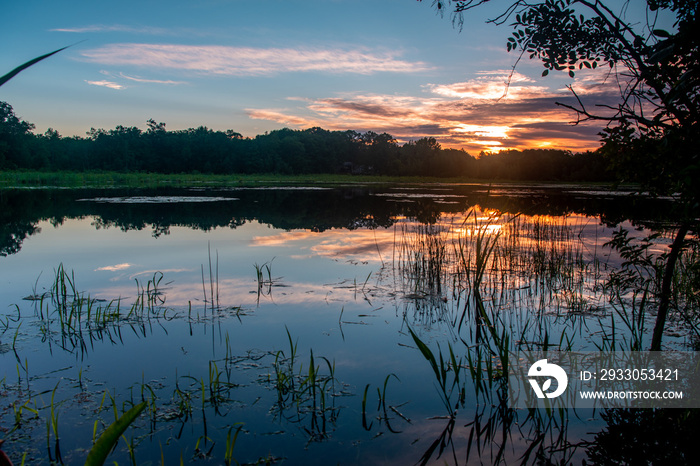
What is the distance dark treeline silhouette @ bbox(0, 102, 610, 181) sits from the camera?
75300 mm

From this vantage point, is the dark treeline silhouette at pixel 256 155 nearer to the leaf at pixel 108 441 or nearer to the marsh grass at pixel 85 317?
the marsh grass at pixel 85 317

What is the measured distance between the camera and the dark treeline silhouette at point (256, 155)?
2965 inches

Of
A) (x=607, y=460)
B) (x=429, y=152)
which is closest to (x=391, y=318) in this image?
(x=607, y=460)

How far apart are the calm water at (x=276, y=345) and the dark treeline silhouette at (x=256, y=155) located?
70300 millimetres

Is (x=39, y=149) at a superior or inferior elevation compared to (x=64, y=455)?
superior

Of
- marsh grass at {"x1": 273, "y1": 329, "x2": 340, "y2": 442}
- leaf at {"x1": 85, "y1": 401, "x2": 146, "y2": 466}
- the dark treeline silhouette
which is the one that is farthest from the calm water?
the dark treeline silhouette

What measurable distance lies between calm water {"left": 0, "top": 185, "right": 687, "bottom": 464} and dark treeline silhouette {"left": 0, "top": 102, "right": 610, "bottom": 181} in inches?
2768

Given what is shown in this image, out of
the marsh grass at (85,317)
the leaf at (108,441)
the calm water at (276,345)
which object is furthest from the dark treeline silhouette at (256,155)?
the leaf at (108,441)

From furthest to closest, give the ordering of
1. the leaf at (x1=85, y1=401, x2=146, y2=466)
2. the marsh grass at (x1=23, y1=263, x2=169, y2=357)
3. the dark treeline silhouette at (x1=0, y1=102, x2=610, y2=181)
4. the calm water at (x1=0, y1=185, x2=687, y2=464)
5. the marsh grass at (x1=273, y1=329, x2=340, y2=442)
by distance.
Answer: the dark treeline silhouette at (x1=0, y1=102, x2=610, y2=181), the marsh grass at (x1=23, y1=263, x2=169, y2=357), the marsh grass at (x1=273, y1=329, x2=340, y2=442), the calm water at (x1=0, y1=185, x2=687, y2=464), the leaf at (x1=85, y1=401, x2=146, y2=466)

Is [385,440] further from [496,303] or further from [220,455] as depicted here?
[496,303]

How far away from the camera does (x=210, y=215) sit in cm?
1670

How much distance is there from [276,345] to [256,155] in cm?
8741

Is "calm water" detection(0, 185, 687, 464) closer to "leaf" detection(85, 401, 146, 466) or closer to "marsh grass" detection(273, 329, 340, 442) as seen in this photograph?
"marsh grass" detection(273, 329, 340, 442)

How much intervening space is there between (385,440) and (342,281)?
4.38 metres
